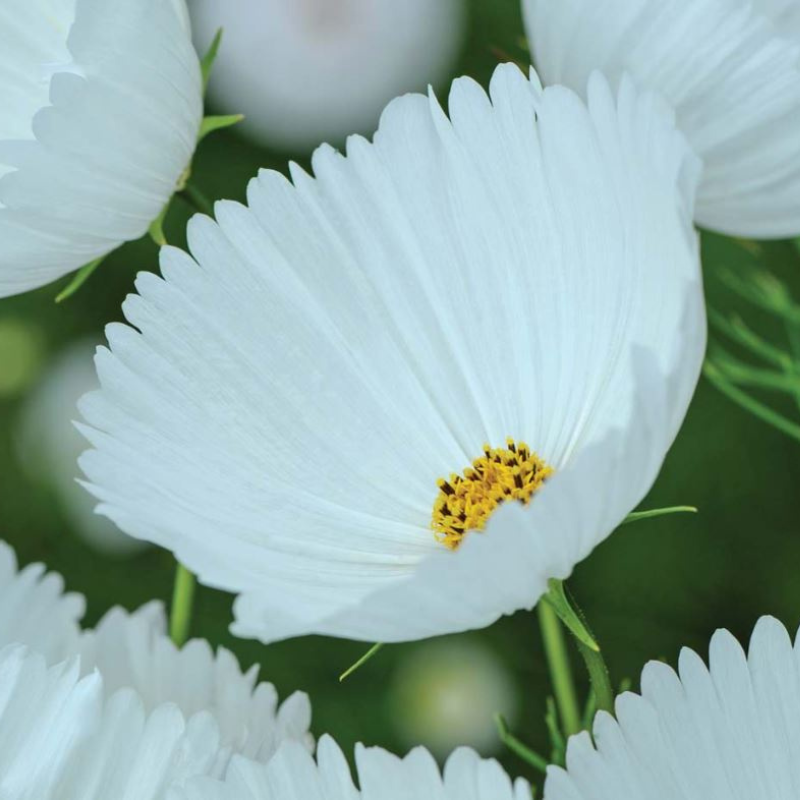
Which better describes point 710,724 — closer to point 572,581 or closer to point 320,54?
point 572,581

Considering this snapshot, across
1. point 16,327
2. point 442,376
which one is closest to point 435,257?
point 442,376

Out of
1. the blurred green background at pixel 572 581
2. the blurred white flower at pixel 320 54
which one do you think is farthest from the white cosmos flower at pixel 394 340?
the blurred white flower at pixel 320 54

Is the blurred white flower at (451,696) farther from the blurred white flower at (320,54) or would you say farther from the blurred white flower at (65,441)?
the blurred white flower at (320,54)

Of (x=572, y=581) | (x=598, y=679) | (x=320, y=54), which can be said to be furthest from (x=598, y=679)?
(x=320, y=54)

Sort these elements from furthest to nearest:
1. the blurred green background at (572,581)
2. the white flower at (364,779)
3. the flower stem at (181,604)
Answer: the blurred green background at (572,581), the flower stem at (181,604), the white flower at (364,779)

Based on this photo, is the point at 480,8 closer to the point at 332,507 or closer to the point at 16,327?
the point at 16,327

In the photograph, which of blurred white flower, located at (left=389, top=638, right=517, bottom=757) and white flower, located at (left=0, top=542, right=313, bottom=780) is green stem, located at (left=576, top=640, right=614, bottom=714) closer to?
white flower, located at (left=0, top=542, right=313, bottom=780)

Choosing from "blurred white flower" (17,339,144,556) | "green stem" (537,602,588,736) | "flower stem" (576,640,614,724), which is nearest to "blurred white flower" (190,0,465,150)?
"blurred white flower" (17,339,144,556)
